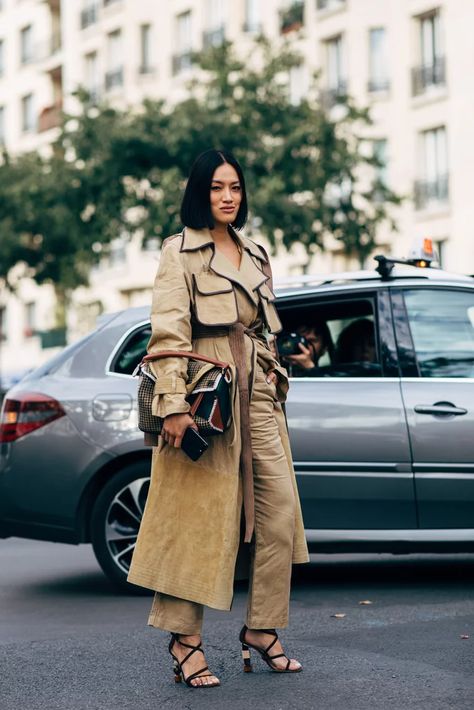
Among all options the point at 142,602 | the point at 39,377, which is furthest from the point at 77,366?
the point at 142,602

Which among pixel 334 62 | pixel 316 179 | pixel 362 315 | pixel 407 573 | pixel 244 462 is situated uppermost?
pixel 334 62

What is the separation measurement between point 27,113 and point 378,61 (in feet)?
74.4

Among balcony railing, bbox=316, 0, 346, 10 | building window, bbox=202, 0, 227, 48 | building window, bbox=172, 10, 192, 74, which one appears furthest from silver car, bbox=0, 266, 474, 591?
building window, bbox=172, 10, 192, 74

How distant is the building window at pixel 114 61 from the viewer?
48.1m

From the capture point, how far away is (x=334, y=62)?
39.2 meters

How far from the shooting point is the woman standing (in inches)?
209

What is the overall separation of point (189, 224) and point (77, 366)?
2779mm

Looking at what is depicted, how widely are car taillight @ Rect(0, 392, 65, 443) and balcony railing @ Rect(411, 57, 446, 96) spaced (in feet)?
96.3

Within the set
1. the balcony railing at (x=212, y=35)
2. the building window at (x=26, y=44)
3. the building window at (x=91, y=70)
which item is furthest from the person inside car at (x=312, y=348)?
the building window at (x=26, y=44)

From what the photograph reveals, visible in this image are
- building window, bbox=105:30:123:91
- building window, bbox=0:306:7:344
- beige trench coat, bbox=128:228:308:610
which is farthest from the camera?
building window, bbox=0:306:7:344

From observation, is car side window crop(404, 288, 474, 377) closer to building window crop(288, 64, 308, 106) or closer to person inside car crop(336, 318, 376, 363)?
person inside car crop(336, 318, 376, 363)

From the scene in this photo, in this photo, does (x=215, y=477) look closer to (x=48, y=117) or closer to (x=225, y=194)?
(x=225, y=194)

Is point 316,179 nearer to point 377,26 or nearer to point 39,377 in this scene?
point 377,26

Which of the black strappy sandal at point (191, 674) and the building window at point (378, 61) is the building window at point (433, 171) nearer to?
the building window at point (378, 61)
